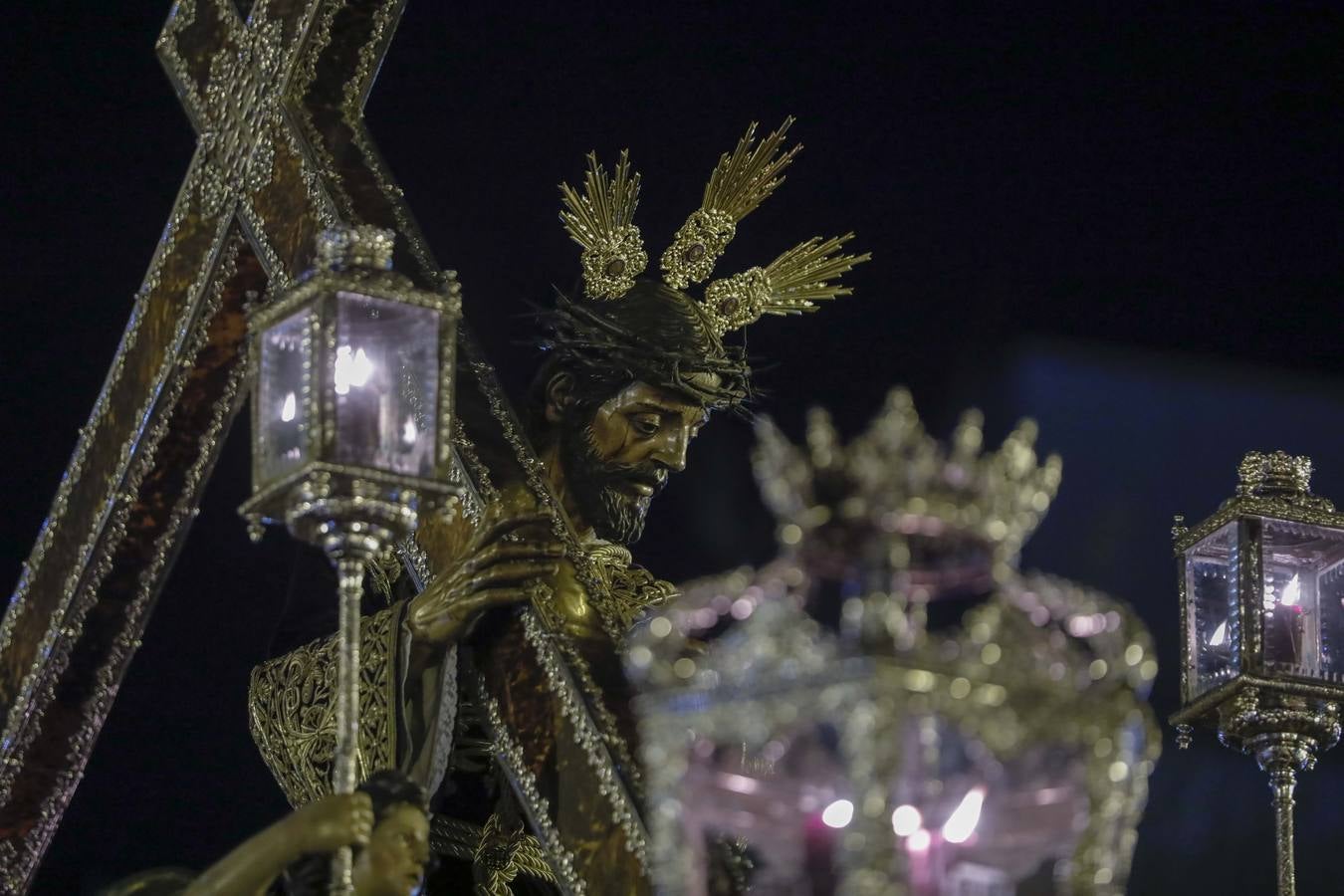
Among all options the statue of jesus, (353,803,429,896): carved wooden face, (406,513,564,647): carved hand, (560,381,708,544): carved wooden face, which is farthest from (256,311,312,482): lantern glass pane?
(560,381,708,544): carved wooden face

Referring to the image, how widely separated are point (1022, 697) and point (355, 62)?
9.62ft

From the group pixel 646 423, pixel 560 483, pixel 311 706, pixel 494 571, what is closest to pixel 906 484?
pixel 494 571

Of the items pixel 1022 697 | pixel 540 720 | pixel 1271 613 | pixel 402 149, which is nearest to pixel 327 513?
pixel 540 720

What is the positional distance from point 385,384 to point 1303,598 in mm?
2157

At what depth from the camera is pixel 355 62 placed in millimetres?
6438

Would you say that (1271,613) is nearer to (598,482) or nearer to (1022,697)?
(598,482)

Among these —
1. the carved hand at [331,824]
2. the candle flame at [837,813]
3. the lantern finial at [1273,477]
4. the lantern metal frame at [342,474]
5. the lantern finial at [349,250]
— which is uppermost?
the lantern finial at [1273,477]

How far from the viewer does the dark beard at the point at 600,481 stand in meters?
7.16

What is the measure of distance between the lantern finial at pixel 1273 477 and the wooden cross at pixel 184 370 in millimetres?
1541

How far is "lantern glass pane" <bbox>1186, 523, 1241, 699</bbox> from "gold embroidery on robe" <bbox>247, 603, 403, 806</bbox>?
5.42ft

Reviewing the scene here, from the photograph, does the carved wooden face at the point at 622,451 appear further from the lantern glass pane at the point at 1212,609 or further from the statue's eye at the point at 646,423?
the lantern glass pane at the point at 1212,609

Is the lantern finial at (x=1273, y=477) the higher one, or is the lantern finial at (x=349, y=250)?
the lantern finial at (x=1273, y=477)

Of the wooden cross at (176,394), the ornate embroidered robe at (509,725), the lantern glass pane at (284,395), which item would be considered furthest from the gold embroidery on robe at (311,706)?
the lantern glass pane at (284,395)

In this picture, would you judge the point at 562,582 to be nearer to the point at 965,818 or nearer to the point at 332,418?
the point at 332,418
